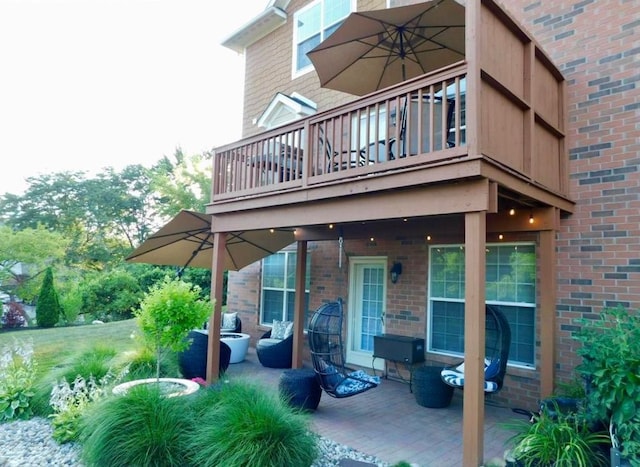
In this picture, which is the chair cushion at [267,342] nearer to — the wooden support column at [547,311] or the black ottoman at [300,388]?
the black ottoman at [300,388]

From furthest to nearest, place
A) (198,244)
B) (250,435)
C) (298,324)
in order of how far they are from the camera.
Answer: (198,244)
(298,324)
(250,435)

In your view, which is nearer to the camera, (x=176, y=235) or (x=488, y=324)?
(x=488, y=324)

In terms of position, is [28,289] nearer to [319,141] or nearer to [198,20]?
[198,20]

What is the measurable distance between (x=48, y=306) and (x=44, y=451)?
12410 millimetres

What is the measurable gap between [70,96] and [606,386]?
32.5m

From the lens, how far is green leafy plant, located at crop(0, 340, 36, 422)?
5.50 meters

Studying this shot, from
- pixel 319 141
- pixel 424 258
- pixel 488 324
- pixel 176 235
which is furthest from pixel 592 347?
pixel 176 235

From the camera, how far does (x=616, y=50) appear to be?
18.2ft

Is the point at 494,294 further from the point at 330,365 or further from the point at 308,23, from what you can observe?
the point at 308,23

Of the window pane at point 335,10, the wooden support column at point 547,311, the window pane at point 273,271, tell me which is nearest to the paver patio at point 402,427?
the wooden support column at point 547,311

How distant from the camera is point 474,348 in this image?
3826 mm

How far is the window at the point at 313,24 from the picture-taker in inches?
379

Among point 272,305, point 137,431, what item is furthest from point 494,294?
point 272,305

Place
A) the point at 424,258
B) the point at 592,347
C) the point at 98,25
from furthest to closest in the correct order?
the point at 98,25
the point at 424,258
the point at 592,347
